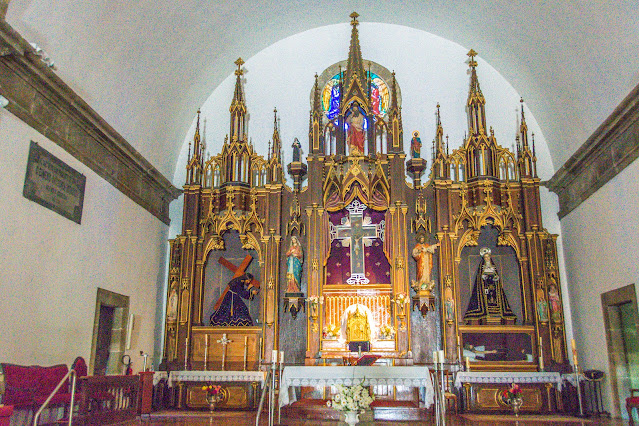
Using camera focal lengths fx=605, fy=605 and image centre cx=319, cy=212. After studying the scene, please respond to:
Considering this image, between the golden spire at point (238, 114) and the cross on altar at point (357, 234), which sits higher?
the golden spire at point (238, 114)

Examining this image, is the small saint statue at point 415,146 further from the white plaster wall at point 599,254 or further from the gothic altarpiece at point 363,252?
the white plaster wall at point 599,254

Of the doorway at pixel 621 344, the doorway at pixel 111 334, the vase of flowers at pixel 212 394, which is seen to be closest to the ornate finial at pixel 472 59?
the doorway at pixel 621 344

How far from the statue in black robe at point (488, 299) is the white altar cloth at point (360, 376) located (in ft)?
13.4

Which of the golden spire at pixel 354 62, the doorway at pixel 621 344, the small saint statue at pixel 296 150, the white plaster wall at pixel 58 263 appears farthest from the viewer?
the small saint statue at pixel 296 150

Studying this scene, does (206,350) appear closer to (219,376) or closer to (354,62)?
(219,376)

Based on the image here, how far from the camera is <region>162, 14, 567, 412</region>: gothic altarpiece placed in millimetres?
14609

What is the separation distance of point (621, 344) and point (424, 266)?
4531mm

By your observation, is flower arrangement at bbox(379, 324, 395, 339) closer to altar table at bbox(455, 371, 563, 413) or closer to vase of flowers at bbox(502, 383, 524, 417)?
altar table at bbox(455, 371, 563, 413)

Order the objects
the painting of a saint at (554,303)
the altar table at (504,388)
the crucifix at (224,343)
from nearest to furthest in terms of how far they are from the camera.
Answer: the altar table at (504,388) < the painting of a saint at (554,303) < the crucifix at (224,343)

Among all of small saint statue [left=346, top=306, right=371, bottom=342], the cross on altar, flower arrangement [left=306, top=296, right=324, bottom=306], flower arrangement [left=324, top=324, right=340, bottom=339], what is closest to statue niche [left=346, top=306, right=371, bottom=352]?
small saint statue [left=346, top=306, right=371, bottom=342]

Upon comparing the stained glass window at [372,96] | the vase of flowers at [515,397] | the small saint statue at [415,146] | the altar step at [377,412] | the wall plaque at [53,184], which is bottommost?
the altar step at [377,412]

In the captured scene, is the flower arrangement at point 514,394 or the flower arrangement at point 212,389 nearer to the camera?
the flower arrangement at point 514,394

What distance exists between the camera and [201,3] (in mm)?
14117

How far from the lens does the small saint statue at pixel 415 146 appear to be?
15797mm
